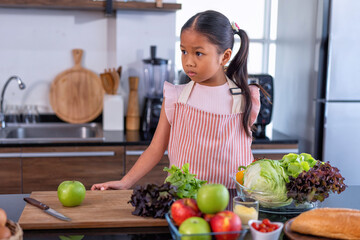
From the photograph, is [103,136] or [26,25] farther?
[26,25]

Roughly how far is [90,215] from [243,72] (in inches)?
32.7

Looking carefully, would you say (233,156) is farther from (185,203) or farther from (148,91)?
(148,91)

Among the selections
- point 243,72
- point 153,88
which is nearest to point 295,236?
point 243,72

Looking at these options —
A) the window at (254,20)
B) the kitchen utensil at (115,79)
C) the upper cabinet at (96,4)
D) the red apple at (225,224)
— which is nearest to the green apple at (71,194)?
the red apple at (225,224)

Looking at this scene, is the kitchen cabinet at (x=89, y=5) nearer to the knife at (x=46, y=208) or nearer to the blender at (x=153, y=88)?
the blender at (x=153, y=88)

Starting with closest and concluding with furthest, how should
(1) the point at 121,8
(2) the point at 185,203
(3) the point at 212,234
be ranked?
(3) the point at 212,234 → (2) the point at 185,203 → (1) the point at 121,8

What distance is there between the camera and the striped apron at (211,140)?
173cm

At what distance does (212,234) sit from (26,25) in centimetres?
251

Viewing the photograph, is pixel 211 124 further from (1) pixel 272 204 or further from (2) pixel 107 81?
(2) pixel 107 81

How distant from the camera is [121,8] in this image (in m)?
2.93

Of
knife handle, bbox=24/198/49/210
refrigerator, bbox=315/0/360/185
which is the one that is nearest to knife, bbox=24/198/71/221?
knife handle, bbox=24/198/49/210

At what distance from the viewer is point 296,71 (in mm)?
3066

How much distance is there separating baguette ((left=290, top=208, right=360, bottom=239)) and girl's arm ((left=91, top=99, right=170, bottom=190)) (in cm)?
66

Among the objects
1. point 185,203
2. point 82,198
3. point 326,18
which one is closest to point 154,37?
A: point 326,18
